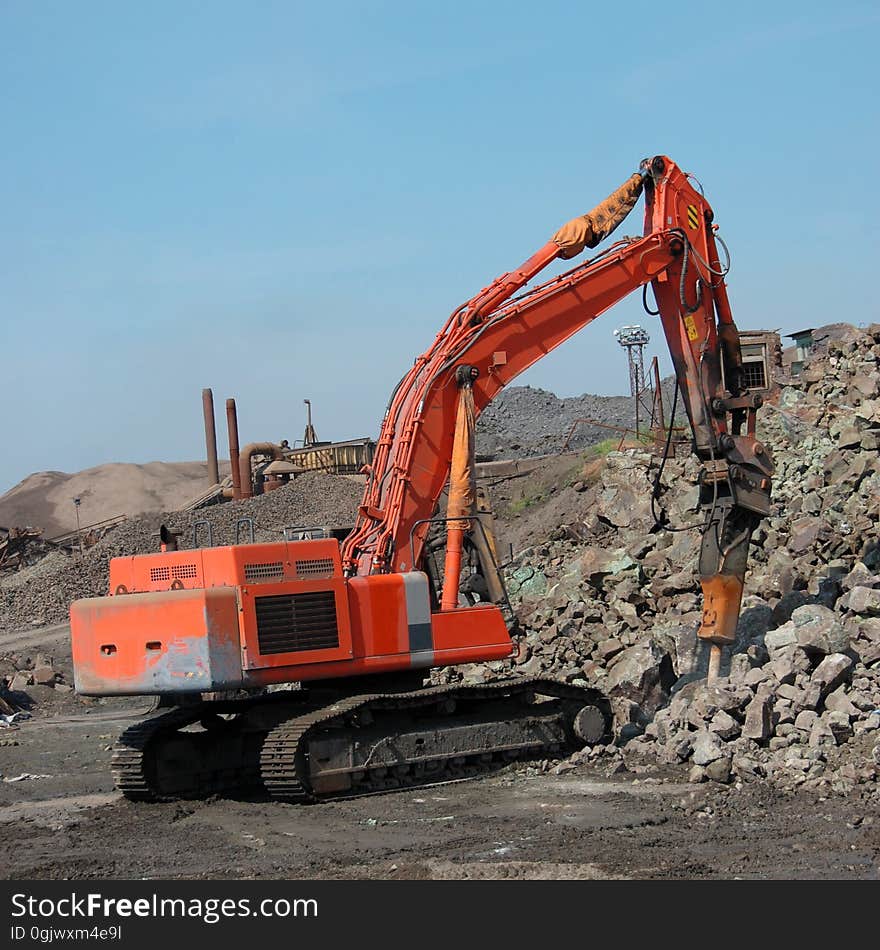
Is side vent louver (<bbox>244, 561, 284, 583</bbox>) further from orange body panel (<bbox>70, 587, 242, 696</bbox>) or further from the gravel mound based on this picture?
the gravel mound

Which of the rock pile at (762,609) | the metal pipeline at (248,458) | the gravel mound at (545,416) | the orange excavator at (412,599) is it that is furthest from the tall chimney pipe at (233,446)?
the orange excavator at (412,599)

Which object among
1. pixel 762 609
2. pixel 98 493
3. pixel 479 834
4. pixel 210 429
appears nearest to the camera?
pixel 479 834

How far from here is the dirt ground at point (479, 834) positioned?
7.90 meters

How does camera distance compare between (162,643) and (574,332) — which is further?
(574,332)

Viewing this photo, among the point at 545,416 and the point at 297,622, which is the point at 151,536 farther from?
the point at 297,622

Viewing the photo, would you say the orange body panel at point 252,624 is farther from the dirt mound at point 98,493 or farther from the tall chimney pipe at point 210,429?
the dirt mound at point 98,493

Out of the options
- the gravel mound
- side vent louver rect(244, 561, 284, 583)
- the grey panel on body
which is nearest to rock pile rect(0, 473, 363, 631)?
the gravel mound

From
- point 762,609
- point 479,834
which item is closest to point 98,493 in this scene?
point 762,609

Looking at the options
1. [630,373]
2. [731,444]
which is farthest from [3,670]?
[630,373]

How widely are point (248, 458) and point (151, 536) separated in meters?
7.05

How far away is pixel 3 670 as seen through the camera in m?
22.8

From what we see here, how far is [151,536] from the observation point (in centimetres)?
3528
